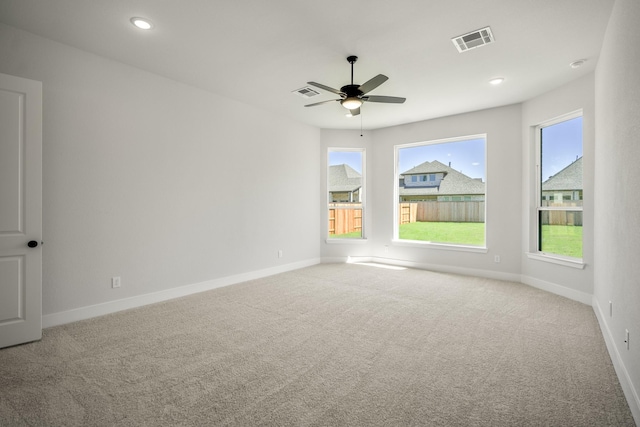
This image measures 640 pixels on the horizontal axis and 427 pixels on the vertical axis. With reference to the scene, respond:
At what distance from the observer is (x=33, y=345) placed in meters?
2.79

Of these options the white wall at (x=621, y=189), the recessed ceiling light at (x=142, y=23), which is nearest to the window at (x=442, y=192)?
the white wall at (x=621, y=189)

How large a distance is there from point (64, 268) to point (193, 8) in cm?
288

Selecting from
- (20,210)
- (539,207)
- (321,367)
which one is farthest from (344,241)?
(20,210)

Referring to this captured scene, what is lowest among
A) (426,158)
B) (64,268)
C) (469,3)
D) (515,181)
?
(64,268)

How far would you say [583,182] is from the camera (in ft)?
13.1

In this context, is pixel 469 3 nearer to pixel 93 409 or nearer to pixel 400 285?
pixel 400 285

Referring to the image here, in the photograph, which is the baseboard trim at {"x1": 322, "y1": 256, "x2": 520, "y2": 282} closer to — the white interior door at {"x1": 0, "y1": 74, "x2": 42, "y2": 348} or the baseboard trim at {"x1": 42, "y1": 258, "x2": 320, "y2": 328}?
the baseboard trim at {"x1": 42, "y1": 258, "x2": 320, "y2": 328}

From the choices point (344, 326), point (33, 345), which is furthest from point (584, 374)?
point (33, 345)

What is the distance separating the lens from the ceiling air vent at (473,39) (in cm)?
302

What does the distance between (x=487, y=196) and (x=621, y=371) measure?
12.1 ft

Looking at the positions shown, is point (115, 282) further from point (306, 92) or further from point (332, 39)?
point (332, 39)

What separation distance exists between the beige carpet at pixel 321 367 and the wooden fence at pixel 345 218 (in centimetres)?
304

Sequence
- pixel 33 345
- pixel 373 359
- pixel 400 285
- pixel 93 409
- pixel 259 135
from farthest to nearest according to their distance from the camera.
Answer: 1. pixel 259 135
2. pixel 400 285
3. pixel 33 345
4. pixel 373 359
5. pixel 93 409

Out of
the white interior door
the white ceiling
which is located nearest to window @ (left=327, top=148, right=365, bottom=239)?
the white ceiling
